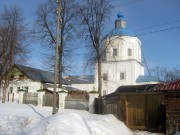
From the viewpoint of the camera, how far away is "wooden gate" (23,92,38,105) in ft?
98.1

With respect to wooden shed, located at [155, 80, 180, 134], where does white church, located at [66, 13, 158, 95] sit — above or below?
above

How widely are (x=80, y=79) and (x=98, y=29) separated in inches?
1297

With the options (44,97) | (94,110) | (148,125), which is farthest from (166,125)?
(44,97)

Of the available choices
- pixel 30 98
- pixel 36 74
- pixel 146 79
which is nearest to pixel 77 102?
pixel 30 98

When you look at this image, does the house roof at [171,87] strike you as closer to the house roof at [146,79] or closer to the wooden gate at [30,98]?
the wooden gate at [30,98]

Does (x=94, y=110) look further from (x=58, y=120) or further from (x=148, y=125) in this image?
(x=58, y=120)

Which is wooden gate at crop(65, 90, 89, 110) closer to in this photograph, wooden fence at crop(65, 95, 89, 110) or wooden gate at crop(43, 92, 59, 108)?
wooden fence at crop(65, 95, 89, 110)

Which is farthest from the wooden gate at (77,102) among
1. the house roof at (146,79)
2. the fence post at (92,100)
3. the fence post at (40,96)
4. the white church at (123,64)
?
the house roof at (146,79)

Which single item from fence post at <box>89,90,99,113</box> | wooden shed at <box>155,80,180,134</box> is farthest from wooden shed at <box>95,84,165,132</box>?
Result: fence post at <box>89,90,99,113</box>

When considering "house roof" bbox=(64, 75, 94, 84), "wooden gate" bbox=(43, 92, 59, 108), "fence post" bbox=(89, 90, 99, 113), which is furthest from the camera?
"house roof" bbox=(64, 75, 94, 84)

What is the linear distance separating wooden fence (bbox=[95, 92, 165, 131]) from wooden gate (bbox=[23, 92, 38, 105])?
14.0 meters

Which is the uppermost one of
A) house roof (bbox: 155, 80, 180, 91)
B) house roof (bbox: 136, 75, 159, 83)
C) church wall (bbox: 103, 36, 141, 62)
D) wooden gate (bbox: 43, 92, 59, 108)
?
church wall (bbox: 103, 36, 141, 62)

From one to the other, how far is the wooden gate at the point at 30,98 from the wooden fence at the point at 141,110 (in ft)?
45.9

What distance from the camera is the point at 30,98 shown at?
3028 cm
